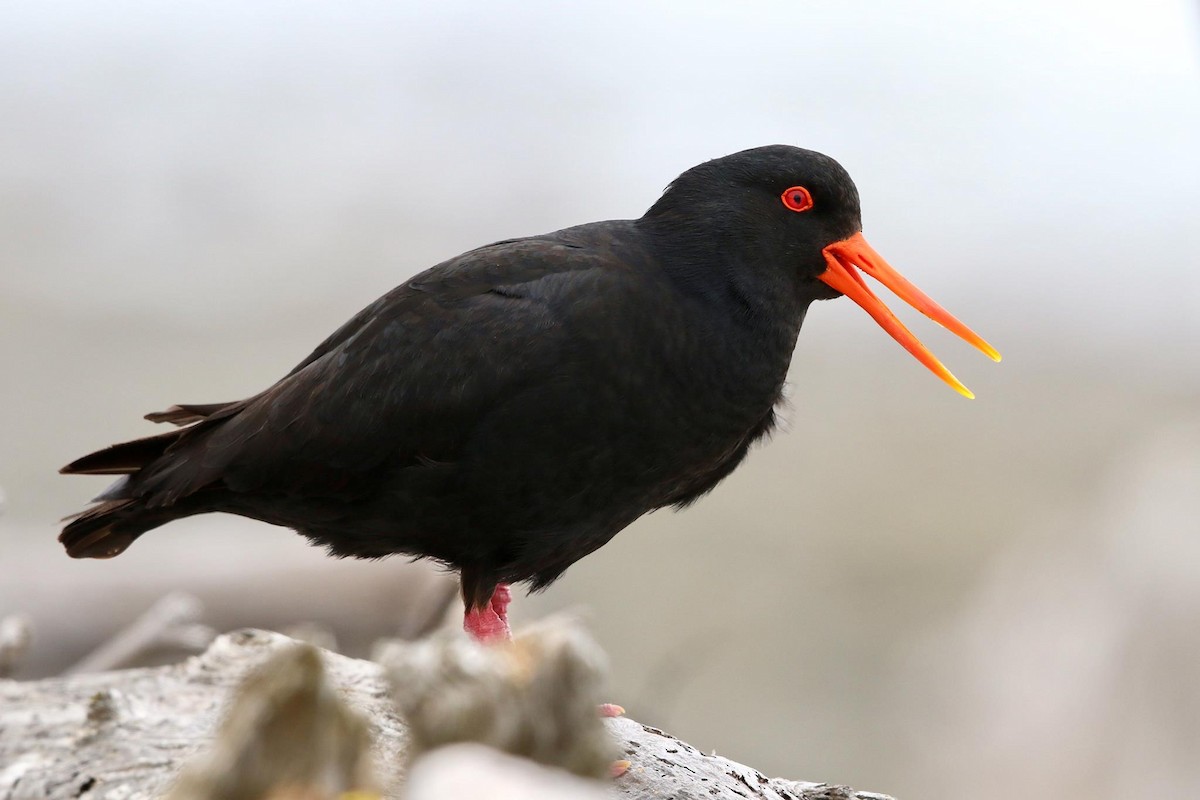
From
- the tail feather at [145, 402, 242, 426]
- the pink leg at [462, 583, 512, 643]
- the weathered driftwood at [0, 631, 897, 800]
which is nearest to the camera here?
the weathered driftwood at [0, 631, 897, 800]

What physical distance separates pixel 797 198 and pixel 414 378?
1351mm

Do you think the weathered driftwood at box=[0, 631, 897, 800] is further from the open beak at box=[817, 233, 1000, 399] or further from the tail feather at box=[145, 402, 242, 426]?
the open beak at box=[817, 233, 1000, 399]

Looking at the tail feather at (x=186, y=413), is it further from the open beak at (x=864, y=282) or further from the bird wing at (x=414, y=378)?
the open beak at (x=864, y=282)

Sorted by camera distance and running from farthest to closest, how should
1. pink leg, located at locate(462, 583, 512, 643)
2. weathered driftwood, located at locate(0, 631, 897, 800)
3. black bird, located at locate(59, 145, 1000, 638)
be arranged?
1. pink leg, located at locate(462, 583, 512, 643)
2. black bird, located at locate(59, 145, 1000, 638)
3. weathered driftwood, located at locate(0, 631, 897, 800)

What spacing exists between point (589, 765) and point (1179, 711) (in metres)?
6.90

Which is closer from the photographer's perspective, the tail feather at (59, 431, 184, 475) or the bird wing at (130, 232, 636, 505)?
the bird wing at (130, 232, 636, 505)

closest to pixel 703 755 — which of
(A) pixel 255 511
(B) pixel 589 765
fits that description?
(A) pixel 255 511

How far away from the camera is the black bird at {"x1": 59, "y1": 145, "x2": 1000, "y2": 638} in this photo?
344 centimetres

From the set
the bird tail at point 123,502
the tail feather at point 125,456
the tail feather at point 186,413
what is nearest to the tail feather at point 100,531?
the bird tail at point 123,502

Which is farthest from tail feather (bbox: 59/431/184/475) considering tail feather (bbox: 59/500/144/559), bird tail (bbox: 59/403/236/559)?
tail feather (bbox: 59/500/144/559)

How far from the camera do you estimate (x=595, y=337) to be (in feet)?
11.3

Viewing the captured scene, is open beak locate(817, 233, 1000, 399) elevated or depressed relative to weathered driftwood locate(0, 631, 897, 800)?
elevated

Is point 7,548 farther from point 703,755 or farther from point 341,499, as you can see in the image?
point 703,755

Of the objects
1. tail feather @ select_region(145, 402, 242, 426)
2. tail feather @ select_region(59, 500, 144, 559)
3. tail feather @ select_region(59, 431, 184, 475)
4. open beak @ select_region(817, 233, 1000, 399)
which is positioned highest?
open beak @ select_region(817, 233, 1000, 399)
